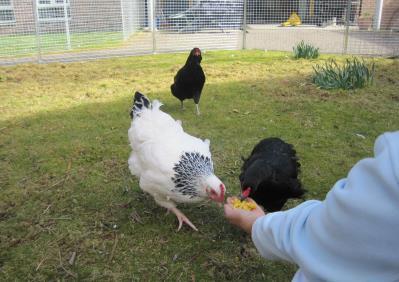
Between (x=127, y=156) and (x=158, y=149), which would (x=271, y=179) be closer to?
(x=158, y=149)

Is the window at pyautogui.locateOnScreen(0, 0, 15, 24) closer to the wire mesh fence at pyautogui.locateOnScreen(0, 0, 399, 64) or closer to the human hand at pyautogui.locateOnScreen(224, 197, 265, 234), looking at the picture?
the wire mesh fence at pyautogui.locateOnScreen(0, 0, 399, 64)

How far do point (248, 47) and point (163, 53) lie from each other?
8.41 ft

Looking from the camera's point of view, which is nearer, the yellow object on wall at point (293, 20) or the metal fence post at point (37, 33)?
the metal fence post at point (37, 33)

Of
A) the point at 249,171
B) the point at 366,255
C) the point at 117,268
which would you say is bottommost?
the point at 117,268

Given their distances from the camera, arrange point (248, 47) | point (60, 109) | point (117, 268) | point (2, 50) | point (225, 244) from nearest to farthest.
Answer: point (117, 268)
point (225, 244)
point (60, 109)
point (2, 50)
point (248, 47)

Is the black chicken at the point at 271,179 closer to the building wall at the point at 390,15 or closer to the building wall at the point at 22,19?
the building wall at the point at 22,19

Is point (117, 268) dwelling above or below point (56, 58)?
below

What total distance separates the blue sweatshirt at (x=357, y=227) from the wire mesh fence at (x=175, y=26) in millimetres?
9783

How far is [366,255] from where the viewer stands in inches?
27.8

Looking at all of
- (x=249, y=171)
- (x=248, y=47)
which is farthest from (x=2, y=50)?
(x=249, y=171)

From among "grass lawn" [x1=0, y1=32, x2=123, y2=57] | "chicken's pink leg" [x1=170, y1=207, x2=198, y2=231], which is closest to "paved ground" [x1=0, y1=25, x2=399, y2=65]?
"grass lawn" [x1=0, y1=32, x2=123, y2=57]

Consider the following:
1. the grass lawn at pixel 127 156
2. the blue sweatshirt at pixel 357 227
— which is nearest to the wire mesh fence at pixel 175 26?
the grass lawn at pixel 127 156

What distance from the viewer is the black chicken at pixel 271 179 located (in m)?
2.56

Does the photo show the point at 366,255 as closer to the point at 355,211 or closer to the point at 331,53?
the point at 355,211
